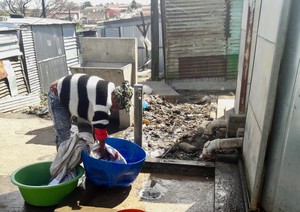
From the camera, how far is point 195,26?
10.4 meters

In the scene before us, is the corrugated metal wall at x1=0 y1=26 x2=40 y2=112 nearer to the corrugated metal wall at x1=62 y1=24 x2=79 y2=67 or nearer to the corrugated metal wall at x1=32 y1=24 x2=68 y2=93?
the corrugated metal wall at x1=32 y1=24 x2=68 y2=93

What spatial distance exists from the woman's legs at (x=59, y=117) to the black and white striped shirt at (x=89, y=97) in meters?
0.41

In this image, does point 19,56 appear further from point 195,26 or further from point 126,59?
point 195,26

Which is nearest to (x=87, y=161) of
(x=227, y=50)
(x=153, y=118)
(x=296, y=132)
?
(x=296, y=132)

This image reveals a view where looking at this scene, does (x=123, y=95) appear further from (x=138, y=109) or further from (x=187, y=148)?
(x=187, y=148)

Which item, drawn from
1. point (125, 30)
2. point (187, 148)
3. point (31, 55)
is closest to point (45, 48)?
point (31, 55)

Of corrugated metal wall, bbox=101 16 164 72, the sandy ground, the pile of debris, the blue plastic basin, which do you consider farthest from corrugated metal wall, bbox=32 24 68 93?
the blue plastic basin

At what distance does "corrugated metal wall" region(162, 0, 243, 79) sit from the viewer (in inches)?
402

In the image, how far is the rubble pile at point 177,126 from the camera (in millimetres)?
5273

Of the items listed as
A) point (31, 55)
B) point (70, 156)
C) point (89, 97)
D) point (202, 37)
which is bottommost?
point (70, 156)

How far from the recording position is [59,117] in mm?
4008

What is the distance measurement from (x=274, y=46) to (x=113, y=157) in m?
2.38

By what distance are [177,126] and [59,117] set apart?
3.41m

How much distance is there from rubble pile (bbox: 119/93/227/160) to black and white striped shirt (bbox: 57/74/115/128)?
2.05m
